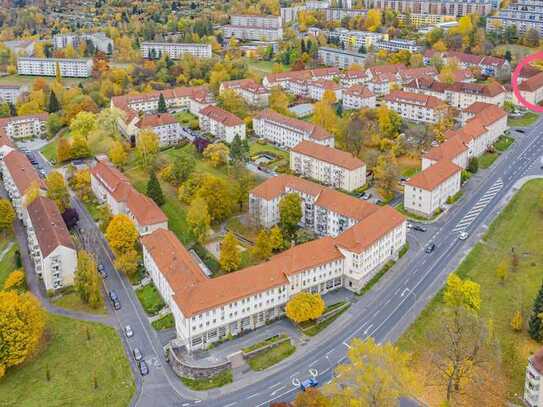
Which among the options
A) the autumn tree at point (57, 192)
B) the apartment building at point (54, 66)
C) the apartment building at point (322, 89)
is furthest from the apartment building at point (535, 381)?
the apartment building at point (54, 66)

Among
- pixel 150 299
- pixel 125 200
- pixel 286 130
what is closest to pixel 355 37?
pixel 286 130

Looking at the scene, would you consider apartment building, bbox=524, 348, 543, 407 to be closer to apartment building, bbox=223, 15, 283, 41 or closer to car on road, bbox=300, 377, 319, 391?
car on road, bbox=300, 377, 319, 391

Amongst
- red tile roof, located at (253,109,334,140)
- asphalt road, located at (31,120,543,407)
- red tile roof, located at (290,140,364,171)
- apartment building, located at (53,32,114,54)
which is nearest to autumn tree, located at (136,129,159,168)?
asphalt road, located at (31,120,543,407)

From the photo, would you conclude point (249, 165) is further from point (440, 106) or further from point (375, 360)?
point (375, 360)

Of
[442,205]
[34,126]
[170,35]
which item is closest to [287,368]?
[442,205]

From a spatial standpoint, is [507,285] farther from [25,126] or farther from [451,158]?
[25,126]
